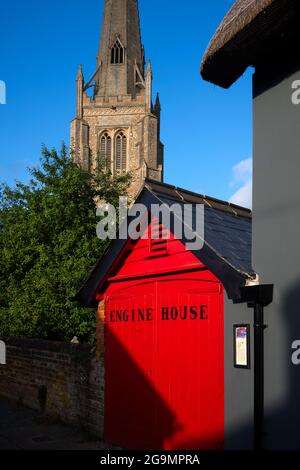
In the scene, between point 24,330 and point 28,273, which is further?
point 28,273

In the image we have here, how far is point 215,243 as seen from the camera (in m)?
5.97

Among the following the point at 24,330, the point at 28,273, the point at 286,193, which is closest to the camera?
the point at 286,193

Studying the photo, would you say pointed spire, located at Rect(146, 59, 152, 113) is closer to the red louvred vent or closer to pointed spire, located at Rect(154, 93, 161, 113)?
pointed spire, located at Rect(154, 93, 161, 113)

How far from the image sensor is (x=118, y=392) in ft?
25.4

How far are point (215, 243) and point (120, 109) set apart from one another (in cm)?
6049

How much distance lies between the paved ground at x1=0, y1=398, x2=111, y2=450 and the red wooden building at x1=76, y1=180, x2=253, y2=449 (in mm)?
508

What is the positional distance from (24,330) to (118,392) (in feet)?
18.0

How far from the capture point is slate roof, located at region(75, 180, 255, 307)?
5586mm

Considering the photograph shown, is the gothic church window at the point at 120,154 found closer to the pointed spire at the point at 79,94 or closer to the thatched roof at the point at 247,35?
the pointed spire at the point at 79,94

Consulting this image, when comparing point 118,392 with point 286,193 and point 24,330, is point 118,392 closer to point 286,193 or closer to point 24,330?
point 286,193

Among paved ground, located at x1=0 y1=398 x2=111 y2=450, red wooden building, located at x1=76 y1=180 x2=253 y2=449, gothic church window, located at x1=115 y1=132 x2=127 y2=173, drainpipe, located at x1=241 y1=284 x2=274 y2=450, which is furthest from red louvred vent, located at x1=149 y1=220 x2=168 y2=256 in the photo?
gothic church window, located at x1=115 y1=132 x2=127 y2=173

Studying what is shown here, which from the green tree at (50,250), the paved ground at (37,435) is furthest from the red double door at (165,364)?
the green tree at (50,250)

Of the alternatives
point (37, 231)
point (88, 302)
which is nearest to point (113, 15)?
point (37, 231)

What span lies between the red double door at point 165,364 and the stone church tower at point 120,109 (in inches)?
2010
